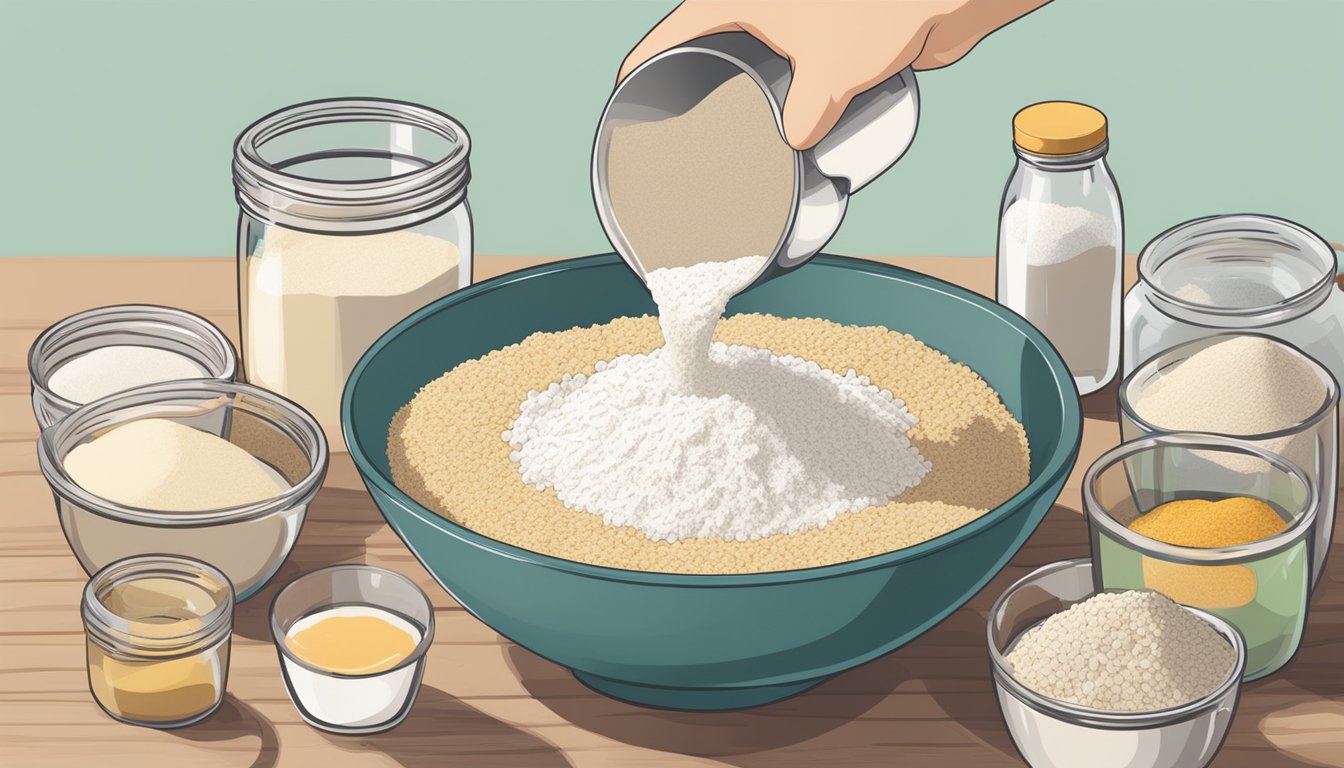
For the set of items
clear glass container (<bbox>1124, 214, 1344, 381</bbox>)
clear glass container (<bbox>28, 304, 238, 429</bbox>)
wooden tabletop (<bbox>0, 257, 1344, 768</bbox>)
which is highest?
clear glass container (<bbox>1124, 214, 1344, 381</bbox>)

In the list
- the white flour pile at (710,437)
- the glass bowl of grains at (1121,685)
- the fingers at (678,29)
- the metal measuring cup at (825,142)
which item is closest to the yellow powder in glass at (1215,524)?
the glass bowl of grains at (1121,685)

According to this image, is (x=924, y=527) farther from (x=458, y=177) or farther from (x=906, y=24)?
(x=458, y=177)

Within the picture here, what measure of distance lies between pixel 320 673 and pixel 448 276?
62 cm

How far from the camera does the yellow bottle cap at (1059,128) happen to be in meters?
2.43

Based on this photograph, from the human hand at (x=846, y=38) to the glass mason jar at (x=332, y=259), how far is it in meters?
0.49

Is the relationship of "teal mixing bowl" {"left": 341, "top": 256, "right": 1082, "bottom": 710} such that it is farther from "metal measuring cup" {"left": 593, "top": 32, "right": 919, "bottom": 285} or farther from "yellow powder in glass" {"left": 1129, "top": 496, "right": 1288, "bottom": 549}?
"metal measuring cup" {"left": 593, "top": 32, "right": 919, "bottom": 285}

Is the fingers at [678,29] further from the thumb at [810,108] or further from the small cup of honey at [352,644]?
the small cup of honey at [352,644]

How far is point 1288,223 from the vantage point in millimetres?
2422

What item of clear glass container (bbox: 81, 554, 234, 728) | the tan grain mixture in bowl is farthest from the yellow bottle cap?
clear glass container (bbox: 81, 554, 234, 728)

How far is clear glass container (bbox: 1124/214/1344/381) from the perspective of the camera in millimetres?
2312

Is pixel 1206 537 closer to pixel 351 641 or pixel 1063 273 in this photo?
pixel 1063 273

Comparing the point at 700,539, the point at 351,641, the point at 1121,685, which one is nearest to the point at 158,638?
the point at 351,641

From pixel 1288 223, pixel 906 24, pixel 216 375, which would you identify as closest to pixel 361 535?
pixel 216 375

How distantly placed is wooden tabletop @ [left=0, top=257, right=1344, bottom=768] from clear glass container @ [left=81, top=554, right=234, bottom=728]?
0.07 feet
